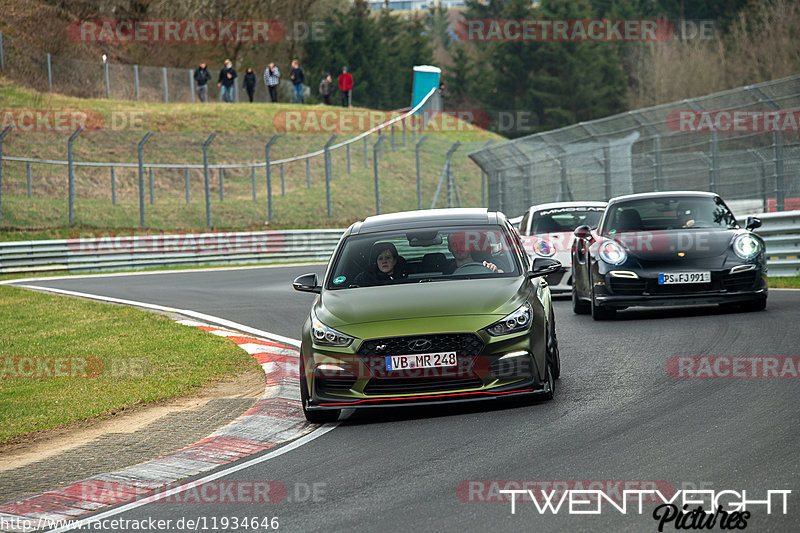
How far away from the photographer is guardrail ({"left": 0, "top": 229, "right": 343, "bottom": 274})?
27953 millimetres

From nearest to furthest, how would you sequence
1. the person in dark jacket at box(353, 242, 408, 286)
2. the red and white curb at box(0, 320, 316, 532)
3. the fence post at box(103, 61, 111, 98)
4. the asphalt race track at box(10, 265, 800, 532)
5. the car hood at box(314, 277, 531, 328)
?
the asphalt race track at box(10, 265, 800, 532), the red and white curb at box(0, 320, 316, 532), the car hood at box(314, 277, 531, 328), the person in dark jacket at box(353, 242, 408, 286), the fence post at box(103, 61, 111, 98)

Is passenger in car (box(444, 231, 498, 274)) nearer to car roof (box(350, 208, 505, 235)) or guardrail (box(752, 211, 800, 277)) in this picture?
car roof (box(350, 208, 505, 235))

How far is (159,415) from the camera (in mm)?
9133

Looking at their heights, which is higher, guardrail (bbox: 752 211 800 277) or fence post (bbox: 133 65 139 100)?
fence post (bbox: 133 65 139 100)

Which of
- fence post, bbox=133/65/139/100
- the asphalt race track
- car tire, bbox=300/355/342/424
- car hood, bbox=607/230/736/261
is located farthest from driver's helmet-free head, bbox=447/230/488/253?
fence post, bbox=133/65/139/100

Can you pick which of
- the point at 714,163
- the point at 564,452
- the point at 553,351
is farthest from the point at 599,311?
the point at 714,163

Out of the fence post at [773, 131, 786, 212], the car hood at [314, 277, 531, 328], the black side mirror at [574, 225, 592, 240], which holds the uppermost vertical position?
the fence post at [773, 131, 786, 212]

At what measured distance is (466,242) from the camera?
9070 mm

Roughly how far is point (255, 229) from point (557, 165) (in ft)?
31.7

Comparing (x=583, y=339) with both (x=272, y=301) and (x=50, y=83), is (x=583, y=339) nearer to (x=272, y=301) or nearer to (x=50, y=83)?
(x=272, y=301)

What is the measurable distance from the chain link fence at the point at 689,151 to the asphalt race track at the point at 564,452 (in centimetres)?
968

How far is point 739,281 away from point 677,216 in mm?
1282

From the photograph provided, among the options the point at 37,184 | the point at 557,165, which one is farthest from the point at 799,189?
the point at 37,184

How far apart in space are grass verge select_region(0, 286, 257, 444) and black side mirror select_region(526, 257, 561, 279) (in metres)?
3.24
